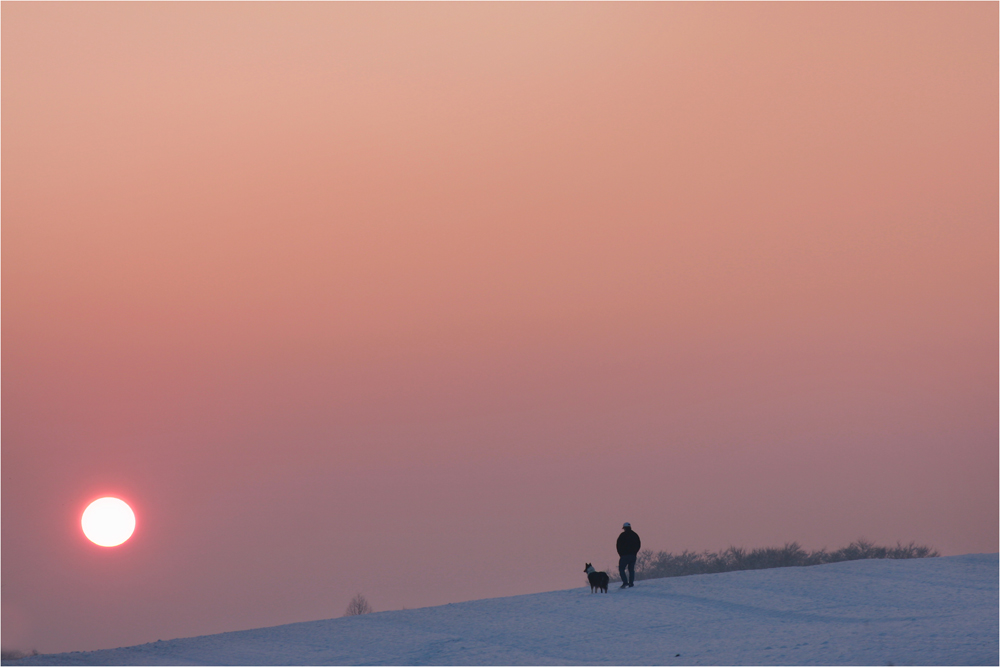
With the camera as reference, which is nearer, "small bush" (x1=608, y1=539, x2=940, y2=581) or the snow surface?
the snow surface

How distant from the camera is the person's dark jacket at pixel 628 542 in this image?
2383 cm

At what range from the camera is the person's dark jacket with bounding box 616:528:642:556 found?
78.2 ft

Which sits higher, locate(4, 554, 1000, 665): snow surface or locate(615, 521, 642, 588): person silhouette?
locate(615, 521, 642, 588): person silhouette

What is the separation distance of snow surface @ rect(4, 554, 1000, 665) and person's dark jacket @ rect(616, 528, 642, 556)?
0.85 m

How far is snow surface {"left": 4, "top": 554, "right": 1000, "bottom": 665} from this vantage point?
48.4ft

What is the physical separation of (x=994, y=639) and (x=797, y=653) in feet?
8.70

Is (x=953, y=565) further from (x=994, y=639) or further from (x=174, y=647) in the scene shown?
(x=174, y=647)

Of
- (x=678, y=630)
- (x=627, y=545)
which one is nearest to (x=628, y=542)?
(x=627, y=545)

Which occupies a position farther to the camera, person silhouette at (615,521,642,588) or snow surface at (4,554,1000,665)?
person silhouette at (615,521,642,588)

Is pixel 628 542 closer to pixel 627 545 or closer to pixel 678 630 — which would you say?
pixel 627 545

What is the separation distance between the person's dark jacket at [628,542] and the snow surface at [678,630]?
2.78 feet

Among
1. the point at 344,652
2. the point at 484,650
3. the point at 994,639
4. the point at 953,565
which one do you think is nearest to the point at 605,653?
the point at 484,650

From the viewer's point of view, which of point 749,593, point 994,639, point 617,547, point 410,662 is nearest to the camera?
point 994,639

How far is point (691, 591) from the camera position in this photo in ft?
72.7
